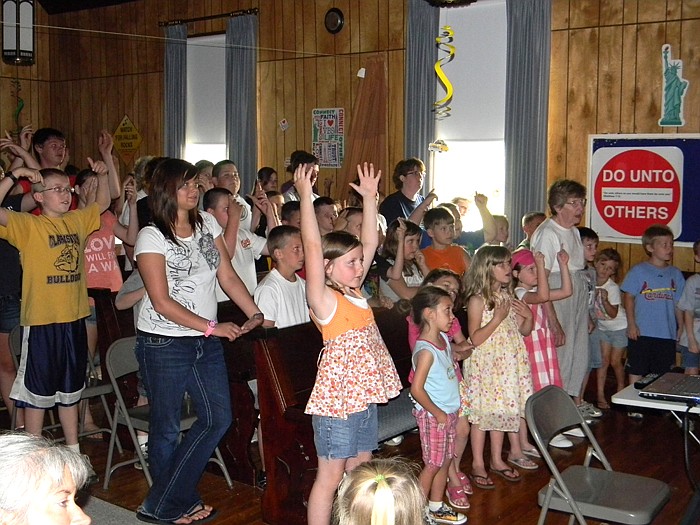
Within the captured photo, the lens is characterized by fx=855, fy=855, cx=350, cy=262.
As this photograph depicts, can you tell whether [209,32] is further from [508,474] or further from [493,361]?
[508,474]

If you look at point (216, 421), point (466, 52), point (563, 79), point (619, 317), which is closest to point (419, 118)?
point (466, 52)

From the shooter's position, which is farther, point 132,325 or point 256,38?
point 256,38

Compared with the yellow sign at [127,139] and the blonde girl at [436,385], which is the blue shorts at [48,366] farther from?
the yellow sign at [127,139]

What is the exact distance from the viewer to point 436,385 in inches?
152

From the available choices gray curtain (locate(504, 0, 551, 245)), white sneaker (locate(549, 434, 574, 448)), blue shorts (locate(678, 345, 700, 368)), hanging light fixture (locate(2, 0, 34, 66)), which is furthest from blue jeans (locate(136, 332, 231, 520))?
hanging light fixture (locate(2, 0, 34, 66))

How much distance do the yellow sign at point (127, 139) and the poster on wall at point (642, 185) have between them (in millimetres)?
6271

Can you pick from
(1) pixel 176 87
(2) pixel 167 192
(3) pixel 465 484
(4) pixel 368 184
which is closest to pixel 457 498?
(3) pixel 465 484

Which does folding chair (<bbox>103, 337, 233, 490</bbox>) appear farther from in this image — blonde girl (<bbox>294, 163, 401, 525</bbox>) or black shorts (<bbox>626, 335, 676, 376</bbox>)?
black shorts (<bbox>626, 335, 676, 376</bbox>)

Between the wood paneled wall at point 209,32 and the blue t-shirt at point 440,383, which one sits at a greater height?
the wood paneled wall at point 209,32

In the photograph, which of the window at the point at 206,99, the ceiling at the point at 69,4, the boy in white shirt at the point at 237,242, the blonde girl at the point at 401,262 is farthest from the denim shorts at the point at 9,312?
the ceiling at the point at 69,4

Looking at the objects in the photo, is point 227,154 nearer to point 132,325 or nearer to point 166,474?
point 132,325

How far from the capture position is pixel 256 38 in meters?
9.78

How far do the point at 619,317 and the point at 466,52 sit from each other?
323 centimetres

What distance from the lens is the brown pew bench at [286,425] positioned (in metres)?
3.86
